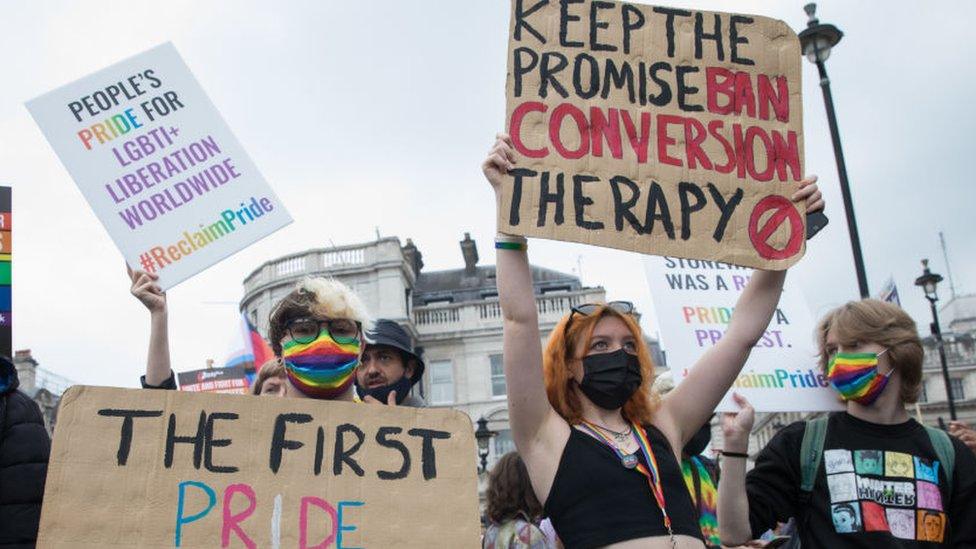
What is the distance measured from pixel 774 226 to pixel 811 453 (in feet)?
2.85

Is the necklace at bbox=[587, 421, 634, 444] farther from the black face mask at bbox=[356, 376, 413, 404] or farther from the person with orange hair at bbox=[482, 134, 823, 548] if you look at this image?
the black face mask at bbox=[356, 376, 413, 404]

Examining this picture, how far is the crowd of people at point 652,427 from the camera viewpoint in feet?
9.24

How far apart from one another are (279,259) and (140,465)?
117ft

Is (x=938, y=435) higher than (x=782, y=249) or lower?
lower

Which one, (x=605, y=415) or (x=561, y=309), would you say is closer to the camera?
(x=605, y=415)

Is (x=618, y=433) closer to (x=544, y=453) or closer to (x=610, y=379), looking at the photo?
(x=610, y=379)

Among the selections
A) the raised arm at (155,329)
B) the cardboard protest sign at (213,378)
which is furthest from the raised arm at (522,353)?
the cardboard protest sign at (213,378)

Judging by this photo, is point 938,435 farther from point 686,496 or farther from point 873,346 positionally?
point 686,496

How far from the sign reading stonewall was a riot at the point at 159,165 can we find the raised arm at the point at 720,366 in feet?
7.83

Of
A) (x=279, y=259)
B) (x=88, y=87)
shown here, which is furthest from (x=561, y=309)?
(x=88, y=87)

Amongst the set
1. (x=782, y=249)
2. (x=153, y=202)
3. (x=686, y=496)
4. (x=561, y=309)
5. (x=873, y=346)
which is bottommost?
(x=686, y=496)

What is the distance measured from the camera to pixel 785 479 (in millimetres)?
3490

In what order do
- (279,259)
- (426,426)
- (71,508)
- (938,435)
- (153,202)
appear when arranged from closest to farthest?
(71,508) < (426,426) < (938,435) < (153,202) < (279,259)

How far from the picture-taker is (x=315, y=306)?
124 inches
